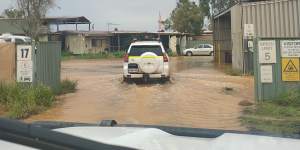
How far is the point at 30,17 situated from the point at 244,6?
94.9 ft

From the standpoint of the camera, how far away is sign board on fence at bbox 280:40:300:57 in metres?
14.4

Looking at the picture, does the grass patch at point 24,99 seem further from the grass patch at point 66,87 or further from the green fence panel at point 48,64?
the grass patch at point 66,87

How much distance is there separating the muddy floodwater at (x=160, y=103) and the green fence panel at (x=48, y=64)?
0.67 metres

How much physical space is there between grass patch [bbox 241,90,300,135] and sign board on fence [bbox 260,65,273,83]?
24.5 inches

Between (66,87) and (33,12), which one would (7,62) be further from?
(33,12)

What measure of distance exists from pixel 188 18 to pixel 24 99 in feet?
166

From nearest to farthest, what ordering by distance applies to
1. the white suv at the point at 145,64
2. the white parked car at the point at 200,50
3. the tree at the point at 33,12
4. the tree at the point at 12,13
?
the white suv at the point at 145,64 < the tree at the point at 33,12 < the tree at the point at 12,13 < the white parked car at the point at 200,50

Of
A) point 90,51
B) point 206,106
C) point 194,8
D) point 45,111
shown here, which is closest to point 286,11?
point 206,106

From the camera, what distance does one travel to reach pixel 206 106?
14.3 metres

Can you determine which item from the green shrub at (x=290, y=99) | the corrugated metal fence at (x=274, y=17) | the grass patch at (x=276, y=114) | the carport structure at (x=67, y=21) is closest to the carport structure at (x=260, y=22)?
the corrugated metal fence at (x=274, y=17)

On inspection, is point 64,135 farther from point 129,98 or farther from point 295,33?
point 295,33

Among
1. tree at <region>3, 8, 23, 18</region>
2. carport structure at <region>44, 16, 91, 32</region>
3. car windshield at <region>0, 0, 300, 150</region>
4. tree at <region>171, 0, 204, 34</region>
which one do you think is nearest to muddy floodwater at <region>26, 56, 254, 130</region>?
car windshield at <region>0, 0, 300, 150</region>

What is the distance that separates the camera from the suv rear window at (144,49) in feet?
66.2

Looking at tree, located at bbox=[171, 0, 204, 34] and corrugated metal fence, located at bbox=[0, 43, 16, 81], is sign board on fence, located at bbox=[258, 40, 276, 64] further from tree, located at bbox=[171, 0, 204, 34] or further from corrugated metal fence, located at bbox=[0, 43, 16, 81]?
tree, located at bbox=[171, 0, 204, 34]
